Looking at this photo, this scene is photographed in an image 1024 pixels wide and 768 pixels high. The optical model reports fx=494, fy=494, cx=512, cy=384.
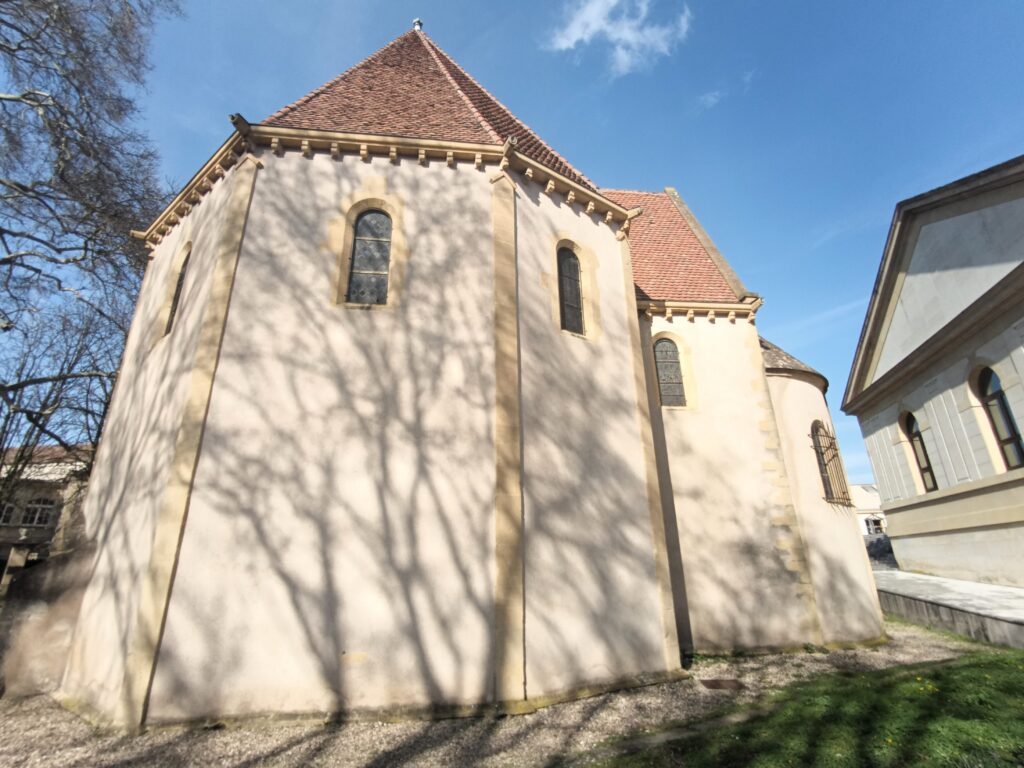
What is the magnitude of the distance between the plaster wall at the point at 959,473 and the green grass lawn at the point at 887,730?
10.6 metres

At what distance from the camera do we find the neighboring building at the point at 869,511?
54.2 m

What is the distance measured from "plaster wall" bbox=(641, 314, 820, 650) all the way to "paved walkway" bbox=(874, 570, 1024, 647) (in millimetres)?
3292

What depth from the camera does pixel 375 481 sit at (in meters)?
6.12

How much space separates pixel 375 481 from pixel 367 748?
8.83ft

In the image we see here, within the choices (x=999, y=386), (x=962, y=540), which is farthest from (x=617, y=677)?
(x=962, y=540)

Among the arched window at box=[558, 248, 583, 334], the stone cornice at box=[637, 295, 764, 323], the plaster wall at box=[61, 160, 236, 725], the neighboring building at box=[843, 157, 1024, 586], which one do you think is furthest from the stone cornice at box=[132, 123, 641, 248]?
the neighboring building at box=[843, 157, 1024, 586]

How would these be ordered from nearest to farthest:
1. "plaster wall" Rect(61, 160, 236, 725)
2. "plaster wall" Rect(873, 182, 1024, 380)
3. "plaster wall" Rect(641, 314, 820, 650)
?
"plaster wall" Rect(61, 160, 236, 725) → "plaster wall" Rect(641, 314, 820, 650) → "plaster wall" Rect(873, 182, 1024, 380)

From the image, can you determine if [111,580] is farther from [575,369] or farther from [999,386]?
[999,386]

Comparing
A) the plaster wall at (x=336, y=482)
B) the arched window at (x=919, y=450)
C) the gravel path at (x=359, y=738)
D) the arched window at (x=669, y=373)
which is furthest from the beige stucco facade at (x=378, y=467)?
the arched window at (x=919, y=450)

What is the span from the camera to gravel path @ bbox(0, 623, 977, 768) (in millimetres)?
4523

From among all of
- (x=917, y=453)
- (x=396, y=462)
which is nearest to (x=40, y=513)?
(x=396, y=462)

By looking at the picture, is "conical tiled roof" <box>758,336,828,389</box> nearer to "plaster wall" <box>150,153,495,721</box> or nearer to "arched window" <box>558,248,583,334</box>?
"arched window" <box>558,248,583,334</box>

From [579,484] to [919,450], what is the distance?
17476 mm

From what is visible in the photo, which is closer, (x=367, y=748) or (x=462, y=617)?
(x=367, y=748)
